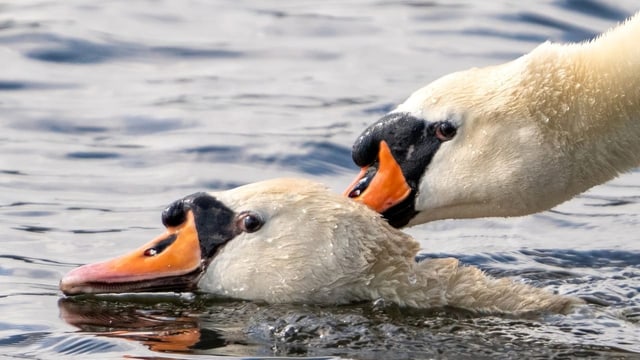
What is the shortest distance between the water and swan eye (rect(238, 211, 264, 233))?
40 centimetres

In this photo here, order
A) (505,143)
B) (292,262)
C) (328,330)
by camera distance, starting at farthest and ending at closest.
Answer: (505,143) < (292,262) < (328,330)

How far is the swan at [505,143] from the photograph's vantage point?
396 inches

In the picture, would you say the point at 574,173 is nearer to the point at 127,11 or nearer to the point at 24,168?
the point at 24,168

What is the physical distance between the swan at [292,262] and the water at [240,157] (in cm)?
10

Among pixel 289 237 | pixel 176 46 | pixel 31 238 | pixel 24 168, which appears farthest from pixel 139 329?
pixel 176 46

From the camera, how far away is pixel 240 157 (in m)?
13.3

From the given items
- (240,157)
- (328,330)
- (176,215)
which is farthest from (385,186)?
(240,157)

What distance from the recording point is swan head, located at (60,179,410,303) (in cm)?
905

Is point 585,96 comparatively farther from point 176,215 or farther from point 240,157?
point 240,157

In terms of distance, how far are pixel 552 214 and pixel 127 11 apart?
22.6ft

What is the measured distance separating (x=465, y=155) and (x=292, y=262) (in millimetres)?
1540

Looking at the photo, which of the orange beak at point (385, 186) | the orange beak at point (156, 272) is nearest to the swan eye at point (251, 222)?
the orange beak at point (156, 272)

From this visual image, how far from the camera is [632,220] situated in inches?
474

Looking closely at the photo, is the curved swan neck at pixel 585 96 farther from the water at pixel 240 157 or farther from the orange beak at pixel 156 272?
the orange beak at pixel 156 272
